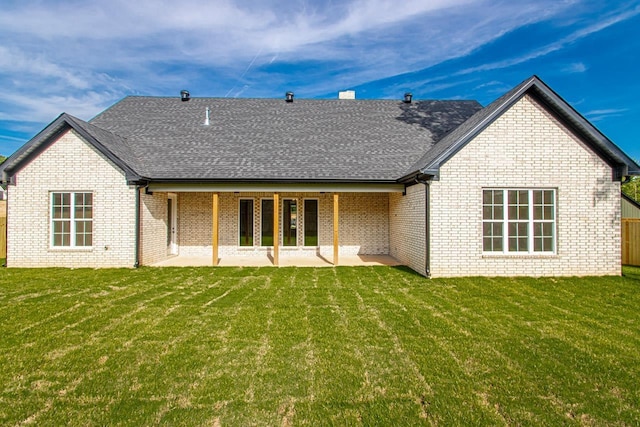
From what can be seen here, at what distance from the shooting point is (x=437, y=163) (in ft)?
30.1

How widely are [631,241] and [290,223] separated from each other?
11.8 m

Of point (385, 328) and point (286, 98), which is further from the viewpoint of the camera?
point (286, 98)

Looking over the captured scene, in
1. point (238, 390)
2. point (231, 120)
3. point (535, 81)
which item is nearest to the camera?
point (238, 390)

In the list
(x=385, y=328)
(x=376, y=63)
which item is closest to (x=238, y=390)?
(x=385, y=328)

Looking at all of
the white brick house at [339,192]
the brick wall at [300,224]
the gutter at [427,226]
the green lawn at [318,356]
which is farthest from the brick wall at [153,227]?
the gutter at [427,226]

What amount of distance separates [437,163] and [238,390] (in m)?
7.55

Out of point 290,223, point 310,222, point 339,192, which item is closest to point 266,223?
point 290,223

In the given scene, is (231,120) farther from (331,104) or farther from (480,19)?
(480,19)

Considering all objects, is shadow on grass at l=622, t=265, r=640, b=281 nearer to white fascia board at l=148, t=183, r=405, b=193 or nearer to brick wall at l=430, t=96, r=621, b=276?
brick wall at l=430, t=96, r=621, b=276

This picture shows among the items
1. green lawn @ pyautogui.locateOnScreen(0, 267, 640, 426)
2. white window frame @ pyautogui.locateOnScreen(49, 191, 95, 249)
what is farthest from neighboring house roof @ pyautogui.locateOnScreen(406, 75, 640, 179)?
white window frame @ pyautogui.locateOnScreen(49, 191, 95, 249)

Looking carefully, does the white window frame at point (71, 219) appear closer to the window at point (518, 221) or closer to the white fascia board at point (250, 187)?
the white fascia board at point (250, 187)

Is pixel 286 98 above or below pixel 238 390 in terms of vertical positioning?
above

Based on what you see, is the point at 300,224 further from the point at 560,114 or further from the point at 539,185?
the point at 560,114

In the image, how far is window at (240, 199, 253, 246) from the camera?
13.7 metres
